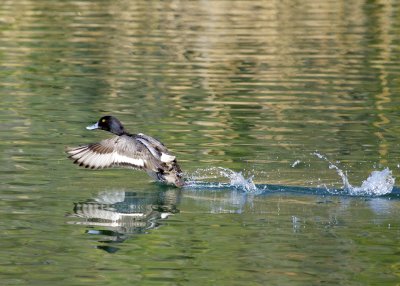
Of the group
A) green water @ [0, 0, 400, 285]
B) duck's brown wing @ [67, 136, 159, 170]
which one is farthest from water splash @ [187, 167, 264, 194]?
duck's brown wing @ [67, 136, 159, 170]

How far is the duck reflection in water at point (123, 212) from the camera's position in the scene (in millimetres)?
11414

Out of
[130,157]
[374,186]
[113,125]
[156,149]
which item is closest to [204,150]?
[156,149]

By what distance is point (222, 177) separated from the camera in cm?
1374

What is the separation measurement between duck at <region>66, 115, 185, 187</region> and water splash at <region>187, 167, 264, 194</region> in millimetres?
235

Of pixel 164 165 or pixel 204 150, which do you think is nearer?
pixel 164 165

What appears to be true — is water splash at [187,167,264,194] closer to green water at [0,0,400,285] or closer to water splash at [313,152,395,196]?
green water at [0,0,400,285]

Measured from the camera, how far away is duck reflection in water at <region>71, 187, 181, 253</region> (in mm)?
11414

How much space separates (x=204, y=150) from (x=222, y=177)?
1482 millimetres

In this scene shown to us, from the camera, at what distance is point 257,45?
27.6m

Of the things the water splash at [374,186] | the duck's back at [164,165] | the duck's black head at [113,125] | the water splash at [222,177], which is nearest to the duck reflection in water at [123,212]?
the duck's back at [164,165]

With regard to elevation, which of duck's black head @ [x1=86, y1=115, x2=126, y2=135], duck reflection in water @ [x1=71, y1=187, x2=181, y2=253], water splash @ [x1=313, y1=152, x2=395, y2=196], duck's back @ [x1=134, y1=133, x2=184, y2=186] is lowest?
duck reflection in water @ [x1=71, y1=187, x2=181, y2=253]

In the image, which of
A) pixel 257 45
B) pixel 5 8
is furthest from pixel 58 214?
pixel 5 8

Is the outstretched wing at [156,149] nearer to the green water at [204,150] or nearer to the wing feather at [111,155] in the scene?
the wing feather at [111,155]

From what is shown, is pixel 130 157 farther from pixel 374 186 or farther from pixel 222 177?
pixel 374 186
